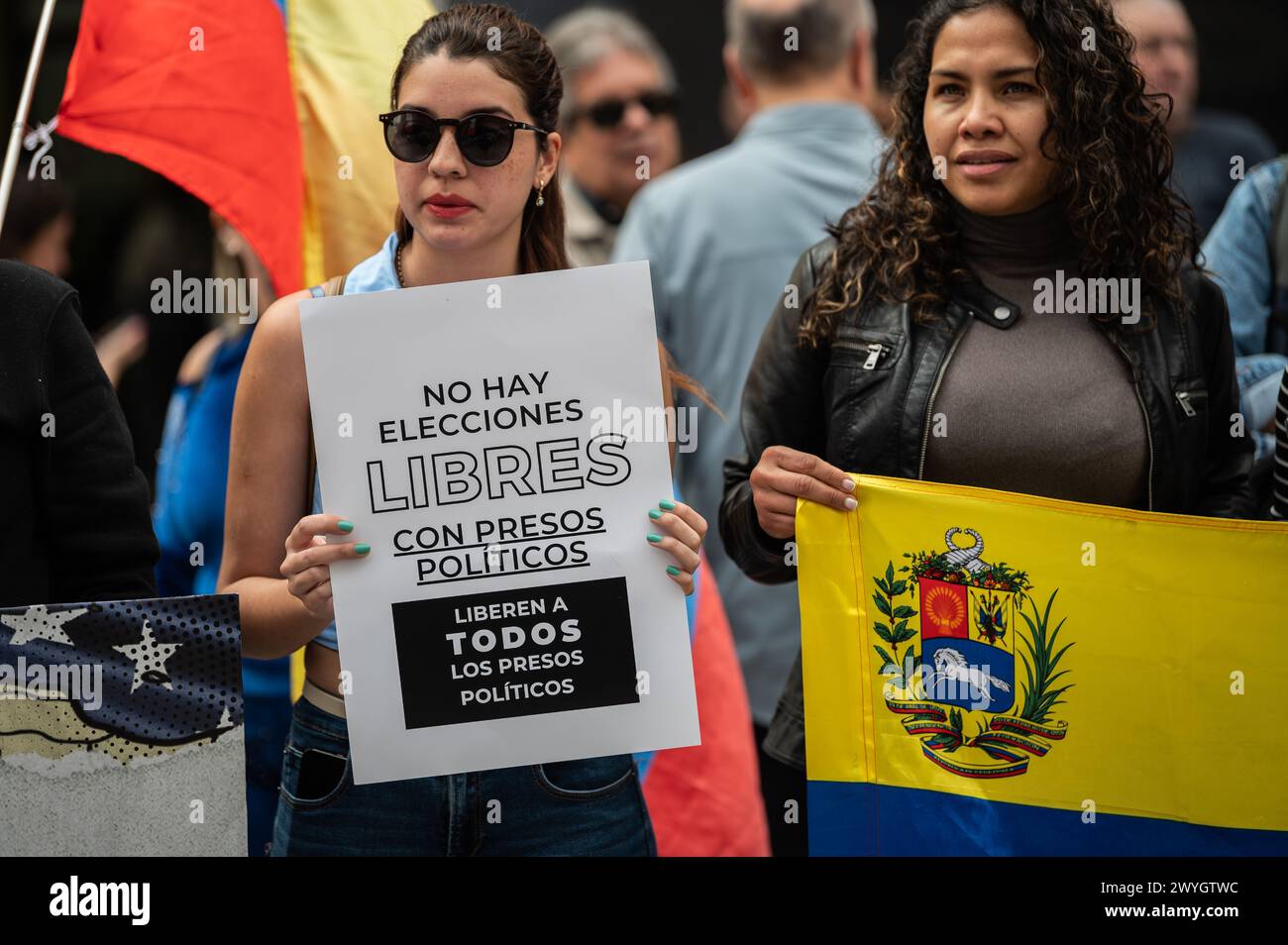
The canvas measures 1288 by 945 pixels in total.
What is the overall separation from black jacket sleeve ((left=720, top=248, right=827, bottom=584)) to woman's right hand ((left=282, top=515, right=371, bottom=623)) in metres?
0.69

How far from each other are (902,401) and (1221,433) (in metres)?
0.58

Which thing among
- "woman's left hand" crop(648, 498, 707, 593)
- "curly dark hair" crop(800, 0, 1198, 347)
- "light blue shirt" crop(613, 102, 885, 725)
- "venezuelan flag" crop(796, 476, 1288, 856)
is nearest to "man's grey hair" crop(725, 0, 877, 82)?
"light blue shirt" crop(613, 102, 885, 725)

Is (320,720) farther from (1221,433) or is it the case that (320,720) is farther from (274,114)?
(1221,433)

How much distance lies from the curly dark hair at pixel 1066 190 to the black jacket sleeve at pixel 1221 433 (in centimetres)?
8

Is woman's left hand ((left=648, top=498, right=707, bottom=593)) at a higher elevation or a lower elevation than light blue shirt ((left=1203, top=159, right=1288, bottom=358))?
lower

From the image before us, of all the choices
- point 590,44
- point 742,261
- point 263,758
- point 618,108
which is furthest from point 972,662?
point 590,44

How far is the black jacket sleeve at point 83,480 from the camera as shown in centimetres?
237

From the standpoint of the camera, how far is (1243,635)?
249cm

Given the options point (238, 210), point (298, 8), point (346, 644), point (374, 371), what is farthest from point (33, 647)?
point (298, 8)

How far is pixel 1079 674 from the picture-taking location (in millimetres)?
2496

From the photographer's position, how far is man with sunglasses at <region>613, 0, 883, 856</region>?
4.09m

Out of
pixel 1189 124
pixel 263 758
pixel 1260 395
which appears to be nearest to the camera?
pixel 1260 395

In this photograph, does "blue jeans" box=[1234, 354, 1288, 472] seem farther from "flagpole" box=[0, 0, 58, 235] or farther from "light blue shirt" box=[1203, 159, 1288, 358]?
"flagpole" box=[0, 0, 58, 235]

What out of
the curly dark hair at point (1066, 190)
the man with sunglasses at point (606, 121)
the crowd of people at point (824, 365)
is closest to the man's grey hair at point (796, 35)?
the man with sunglasses at point (606, 121)
